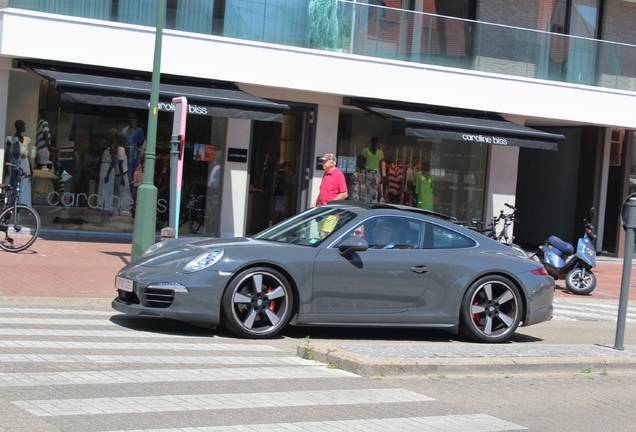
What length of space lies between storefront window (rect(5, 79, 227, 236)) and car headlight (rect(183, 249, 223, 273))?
1043 centimetres

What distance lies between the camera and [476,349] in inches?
348

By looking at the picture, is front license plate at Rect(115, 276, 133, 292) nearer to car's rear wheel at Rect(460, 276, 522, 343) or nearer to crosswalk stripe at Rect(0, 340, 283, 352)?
crosswalk stripe at Rect(0, 340, 283, 352)

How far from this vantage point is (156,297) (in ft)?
28.1

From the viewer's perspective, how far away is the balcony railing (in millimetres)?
18109

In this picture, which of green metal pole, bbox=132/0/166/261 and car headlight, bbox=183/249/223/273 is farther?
green metal pole, bbox=132/0/166/261

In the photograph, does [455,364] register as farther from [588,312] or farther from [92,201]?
[92,201]

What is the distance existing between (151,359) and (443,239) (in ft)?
12.4

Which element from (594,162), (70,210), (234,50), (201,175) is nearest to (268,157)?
(201,175)

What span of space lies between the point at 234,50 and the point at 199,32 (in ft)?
2.63

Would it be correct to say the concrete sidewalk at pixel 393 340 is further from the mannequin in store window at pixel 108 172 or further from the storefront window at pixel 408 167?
the storefront window at pixel 408 167

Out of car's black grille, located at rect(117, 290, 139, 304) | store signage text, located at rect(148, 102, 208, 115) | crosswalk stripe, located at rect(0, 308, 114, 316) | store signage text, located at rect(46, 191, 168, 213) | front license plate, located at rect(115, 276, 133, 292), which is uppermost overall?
store signage text, located at rect(148, 102, 208, 115)

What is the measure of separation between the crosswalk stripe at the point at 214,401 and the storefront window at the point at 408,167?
14.2 metres

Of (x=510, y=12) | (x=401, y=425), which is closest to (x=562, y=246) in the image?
(x=510, y=12)

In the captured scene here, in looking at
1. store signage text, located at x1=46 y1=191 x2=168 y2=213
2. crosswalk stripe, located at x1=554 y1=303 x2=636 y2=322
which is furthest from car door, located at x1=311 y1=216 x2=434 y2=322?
store signage text, located at x1=46 y1=191 x2=168 y2=213
